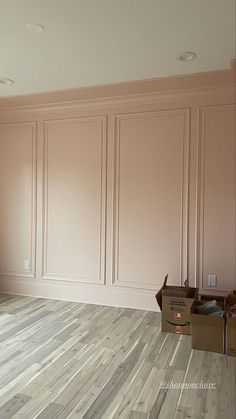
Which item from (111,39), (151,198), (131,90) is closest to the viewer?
(111,39)

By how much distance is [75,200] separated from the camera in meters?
4.09

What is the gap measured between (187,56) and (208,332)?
240 cm

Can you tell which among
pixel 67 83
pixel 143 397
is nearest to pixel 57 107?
pixel 67 83

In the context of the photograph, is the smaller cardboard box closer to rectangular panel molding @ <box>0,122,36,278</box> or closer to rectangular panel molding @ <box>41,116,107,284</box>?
rectangular panel molding @ <box>41,116,107,284</box>

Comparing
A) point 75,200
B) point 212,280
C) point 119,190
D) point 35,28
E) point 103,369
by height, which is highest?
point 35,28

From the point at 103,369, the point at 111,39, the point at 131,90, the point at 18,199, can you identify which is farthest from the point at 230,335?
the point at 18,199

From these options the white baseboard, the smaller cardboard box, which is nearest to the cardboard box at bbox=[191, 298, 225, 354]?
the smaller cardboard box

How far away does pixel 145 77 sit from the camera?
3.33 meters

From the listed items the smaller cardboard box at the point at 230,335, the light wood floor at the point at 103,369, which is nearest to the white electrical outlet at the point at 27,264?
the light wood floor at the point at 103,369

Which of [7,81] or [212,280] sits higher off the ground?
[7,81]

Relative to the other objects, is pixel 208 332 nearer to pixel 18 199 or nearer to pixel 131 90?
pixel 131 90

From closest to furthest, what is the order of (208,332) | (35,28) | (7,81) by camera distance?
1. (35,28)
2. (208,332)
3. (7,81)

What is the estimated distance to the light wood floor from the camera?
196cm

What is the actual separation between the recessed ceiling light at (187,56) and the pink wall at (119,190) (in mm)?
484
